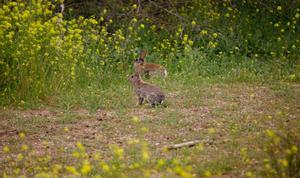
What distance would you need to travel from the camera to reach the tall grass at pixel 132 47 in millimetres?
9945

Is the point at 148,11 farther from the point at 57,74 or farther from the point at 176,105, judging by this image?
the point at 176,105

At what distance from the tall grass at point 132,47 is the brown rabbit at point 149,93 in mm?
1313

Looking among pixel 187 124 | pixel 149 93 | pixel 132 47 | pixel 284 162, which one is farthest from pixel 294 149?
pixel 132 47

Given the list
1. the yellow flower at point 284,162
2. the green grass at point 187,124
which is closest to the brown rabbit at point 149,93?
the green grass at point 187,124

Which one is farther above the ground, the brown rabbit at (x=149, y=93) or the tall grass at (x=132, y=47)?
the tall grass at (x=132, y=47)

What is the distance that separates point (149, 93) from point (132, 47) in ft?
11.5

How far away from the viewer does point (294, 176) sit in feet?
17.8

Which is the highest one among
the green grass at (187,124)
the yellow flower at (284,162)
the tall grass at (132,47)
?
the tall grass at (132,47)

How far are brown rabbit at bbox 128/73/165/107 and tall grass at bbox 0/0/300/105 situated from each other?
1.31 meters

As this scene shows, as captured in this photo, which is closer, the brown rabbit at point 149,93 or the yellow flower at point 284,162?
the yellow flower at point 284,162

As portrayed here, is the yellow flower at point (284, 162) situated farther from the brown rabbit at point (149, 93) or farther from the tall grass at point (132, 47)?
the tall grass at point (132, 47)

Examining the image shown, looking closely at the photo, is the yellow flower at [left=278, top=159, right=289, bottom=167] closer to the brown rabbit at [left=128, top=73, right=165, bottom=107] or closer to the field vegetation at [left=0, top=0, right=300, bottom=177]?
the field vegetation at [left=0, top=0, right=300, bottom=177]

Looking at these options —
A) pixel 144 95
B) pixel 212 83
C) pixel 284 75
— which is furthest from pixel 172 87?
pixel 284 75

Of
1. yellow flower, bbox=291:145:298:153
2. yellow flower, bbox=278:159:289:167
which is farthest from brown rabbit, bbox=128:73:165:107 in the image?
yellow flower, bbox=278:159:289:167
